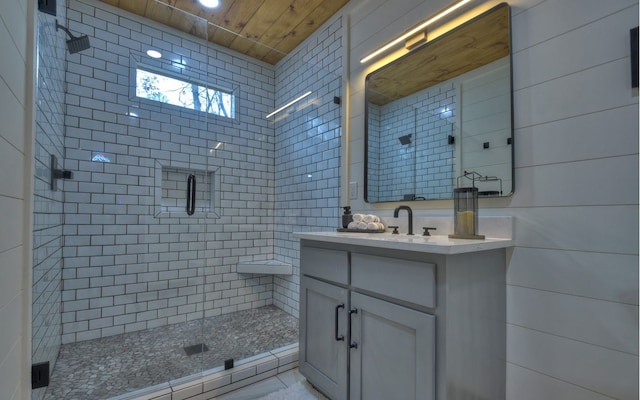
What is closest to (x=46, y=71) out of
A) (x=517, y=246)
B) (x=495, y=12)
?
(x=495, y=12)

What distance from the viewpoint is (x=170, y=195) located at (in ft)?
8.71

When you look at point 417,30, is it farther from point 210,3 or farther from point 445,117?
point 210,3

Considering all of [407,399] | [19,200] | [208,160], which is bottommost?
[407,399]

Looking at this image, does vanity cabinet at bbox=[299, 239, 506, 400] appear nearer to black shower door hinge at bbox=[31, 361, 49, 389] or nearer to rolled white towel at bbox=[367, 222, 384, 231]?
rolled white towel at bbox=[367, 222, 384, 231]

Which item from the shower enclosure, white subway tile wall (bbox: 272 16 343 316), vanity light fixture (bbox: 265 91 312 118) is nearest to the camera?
the shower enclosure

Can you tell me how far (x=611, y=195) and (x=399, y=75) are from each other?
1285 millimetres

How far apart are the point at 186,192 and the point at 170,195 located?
0.14 metres

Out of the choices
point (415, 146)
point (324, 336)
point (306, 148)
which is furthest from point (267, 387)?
point (306, 148)

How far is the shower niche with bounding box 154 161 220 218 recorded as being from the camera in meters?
2.61

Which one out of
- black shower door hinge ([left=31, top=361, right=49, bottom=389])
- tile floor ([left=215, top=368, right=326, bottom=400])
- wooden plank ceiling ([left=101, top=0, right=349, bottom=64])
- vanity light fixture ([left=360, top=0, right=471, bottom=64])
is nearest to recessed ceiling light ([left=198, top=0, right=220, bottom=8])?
wooden plank ceiling ([left=101, top=0, right=349, bottom=64])

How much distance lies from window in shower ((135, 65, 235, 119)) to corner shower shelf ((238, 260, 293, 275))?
1530 millimetres

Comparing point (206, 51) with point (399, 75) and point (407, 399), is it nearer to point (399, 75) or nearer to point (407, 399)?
point (399, 75)

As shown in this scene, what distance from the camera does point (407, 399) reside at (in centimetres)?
116

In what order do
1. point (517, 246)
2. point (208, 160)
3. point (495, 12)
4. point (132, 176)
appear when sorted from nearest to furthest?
point (517, 246)
point (495, 12)
point (132, 176)
point (208, 160)
